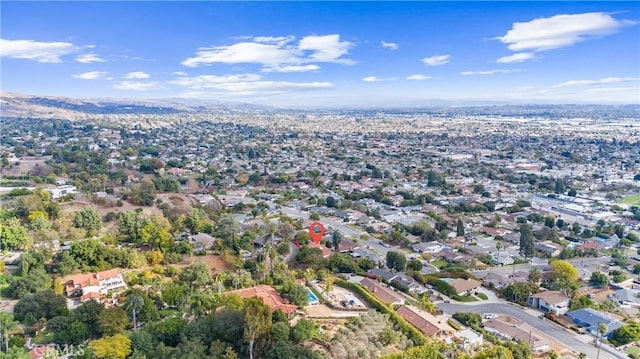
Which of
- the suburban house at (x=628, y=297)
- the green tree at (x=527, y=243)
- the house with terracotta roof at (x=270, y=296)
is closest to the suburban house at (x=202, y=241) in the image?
the house with terracotta roof at (x=270, y=296)

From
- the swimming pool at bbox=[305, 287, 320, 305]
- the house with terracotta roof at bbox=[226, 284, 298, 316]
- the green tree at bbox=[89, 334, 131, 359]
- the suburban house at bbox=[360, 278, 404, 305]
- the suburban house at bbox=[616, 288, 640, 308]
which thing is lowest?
the suburban house at bbox=[616, 288, 640, 308]

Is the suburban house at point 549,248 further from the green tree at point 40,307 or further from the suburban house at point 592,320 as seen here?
the green tree at point 40,307

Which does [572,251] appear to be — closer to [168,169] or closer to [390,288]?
[390,288]

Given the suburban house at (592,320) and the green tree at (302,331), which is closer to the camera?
the green tree at (302,331)

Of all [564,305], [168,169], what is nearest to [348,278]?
[564,305]

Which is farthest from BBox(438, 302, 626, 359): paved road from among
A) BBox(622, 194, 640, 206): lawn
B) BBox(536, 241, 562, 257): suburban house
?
BBox(622, 194, 640, 206): lawn

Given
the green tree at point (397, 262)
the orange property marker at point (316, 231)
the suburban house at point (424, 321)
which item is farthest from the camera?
the orange property marker at point (316, 231)

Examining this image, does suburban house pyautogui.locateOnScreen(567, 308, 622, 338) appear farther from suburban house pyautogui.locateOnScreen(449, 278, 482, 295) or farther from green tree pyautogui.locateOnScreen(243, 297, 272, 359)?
green tree pyautogui.locateOnScreen(243, 297, 272, 359)
